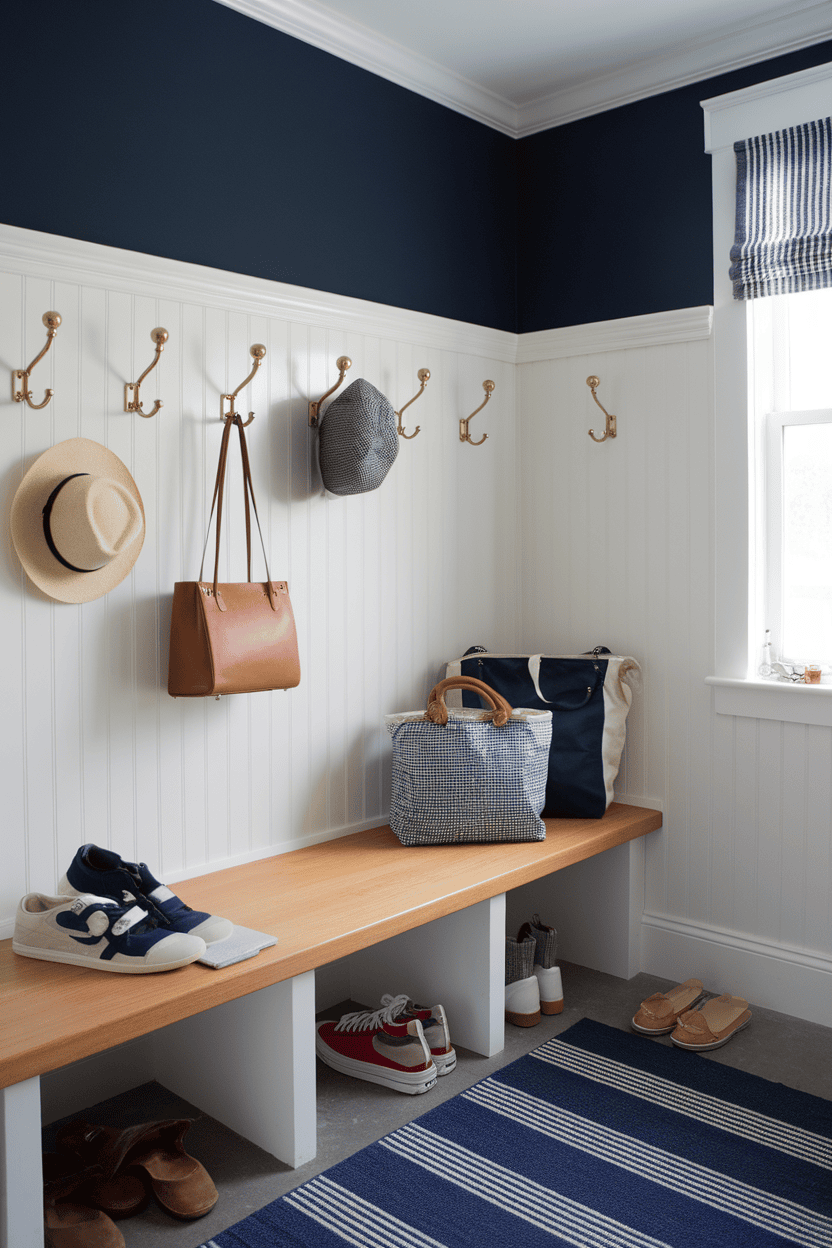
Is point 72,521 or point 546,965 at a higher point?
point 72,521

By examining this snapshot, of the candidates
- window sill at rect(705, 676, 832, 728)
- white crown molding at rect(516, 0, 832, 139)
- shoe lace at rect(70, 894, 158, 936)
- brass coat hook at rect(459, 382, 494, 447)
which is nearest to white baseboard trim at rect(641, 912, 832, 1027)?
window sill at rect(705, 676, 832, 728)

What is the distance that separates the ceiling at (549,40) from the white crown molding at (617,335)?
2.05 feet

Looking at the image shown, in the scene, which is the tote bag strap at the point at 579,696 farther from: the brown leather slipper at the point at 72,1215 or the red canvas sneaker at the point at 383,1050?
the brown leather slipper at the point at 72,1215

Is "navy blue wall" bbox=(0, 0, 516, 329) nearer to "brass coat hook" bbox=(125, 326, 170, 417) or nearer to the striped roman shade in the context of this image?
"brass coat hook" bbox=(125, 326, 170, 417)

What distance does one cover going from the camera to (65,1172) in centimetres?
190

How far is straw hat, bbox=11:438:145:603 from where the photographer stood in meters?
1.93

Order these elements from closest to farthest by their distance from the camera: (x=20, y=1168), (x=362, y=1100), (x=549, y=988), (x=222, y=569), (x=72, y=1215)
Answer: (x=20, y=1168)
(x=72, y=1215)
(x=362, y=1100)
(x=222, y=569)
(x=549, y=988)

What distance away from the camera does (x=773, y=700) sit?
262cm

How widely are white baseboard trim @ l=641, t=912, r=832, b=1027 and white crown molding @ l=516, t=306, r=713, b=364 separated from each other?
1.64 m

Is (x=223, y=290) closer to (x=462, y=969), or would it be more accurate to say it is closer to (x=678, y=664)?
(x=678, y=664)


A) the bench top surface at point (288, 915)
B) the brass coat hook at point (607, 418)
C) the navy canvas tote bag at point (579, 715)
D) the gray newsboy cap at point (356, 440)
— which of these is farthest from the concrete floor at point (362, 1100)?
the brass coat hook at point (607, 418)

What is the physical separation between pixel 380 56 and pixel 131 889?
216cm

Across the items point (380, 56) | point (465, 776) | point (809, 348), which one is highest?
point (380, 56)

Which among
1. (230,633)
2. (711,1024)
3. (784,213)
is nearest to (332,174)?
(784,213)
